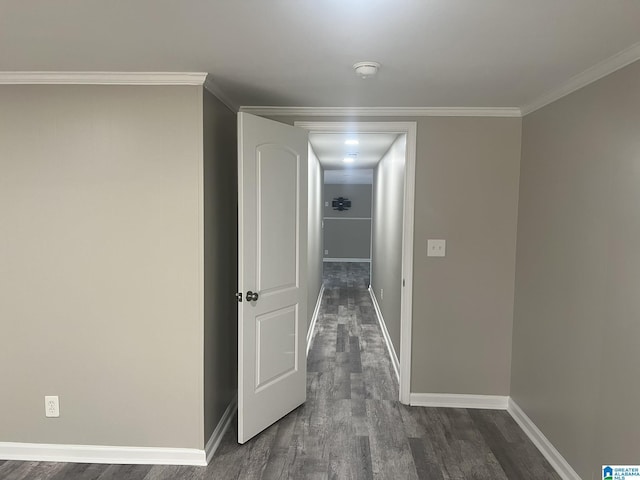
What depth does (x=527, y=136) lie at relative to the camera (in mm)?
2863

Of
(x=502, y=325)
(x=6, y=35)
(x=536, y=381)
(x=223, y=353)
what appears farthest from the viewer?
(x=502, y=325)

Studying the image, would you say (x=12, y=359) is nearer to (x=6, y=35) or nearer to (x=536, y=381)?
(x=6, y=35)

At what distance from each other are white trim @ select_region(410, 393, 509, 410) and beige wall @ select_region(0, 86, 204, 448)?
1.64 meters

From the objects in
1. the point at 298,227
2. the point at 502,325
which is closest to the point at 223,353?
the point at 298,227

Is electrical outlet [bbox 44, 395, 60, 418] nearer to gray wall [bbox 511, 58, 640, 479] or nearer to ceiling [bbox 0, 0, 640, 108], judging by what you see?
ceiling [bbox 0, 0, 640, 108]

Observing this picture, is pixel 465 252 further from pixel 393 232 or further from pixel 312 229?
pixel 312 229

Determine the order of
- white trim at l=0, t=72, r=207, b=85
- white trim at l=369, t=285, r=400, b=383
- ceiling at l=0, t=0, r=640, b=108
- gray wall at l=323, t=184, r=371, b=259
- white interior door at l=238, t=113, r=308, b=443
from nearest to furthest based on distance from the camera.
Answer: ceiling at l=0, t=0, r=640, b=108, white trim at l=0, t=72, r=207, b=85, white interior door at l=238, t=113, r=308, b=443, white trim at l=369, t=285, r=400, b=383, gray wall at l=323, t=184, r=371, b=259

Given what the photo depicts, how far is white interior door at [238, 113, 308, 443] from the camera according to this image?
2.52 meters

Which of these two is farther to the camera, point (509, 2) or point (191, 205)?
point (191, 205)

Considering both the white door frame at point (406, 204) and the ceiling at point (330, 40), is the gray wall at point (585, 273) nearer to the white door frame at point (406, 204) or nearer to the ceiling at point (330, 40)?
the ceiling at point (330, 40)

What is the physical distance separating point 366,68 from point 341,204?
356 inches

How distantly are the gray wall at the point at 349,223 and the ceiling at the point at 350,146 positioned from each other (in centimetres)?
494

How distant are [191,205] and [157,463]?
1498mm

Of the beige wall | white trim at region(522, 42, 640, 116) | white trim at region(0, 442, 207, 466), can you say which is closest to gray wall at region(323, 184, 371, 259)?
white trim at region(522, 42, 640, 116)
